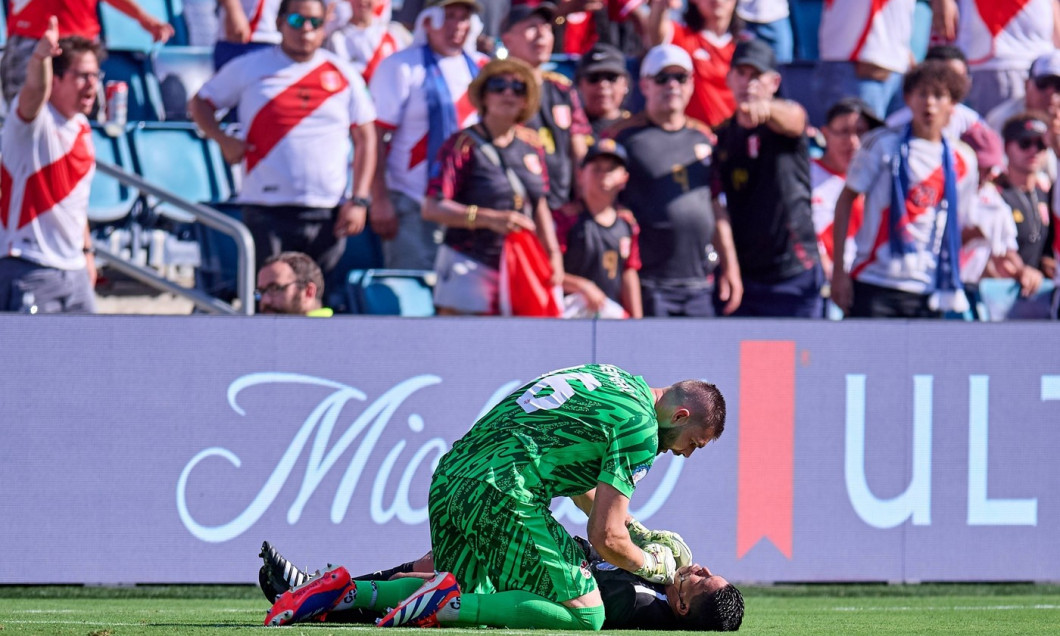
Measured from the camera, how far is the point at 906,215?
10.2 meters

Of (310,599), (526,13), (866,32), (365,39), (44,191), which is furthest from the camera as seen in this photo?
(866,32)

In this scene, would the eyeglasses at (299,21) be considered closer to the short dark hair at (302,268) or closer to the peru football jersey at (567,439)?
the short dark hair at (302,268)

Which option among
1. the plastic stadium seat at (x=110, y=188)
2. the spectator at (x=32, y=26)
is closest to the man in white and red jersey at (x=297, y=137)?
the plastic stadium seat at (x=110, y=188)

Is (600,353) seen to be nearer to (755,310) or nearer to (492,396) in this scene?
(492,396)

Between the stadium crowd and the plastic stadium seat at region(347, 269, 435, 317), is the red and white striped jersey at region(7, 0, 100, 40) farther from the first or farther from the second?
the plastic stadium seat at region(347, 269, 435, 317)

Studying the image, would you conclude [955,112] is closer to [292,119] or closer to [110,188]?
[292,119]

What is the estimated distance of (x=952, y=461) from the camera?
29.9 ft

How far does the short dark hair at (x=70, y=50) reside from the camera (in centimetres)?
927

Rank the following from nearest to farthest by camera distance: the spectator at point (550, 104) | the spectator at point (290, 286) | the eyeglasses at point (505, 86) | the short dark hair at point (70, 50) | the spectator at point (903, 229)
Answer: the spectator at point (290, 286)
the short dark hair at point (70, 50)
the eyeglasses at point (505, 86)
the spectator at point (550, 104)
the spectator at point (903, 229)

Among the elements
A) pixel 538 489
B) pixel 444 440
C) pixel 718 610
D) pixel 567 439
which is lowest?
pixel 718 610

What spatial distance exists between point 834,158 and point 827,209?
402mm

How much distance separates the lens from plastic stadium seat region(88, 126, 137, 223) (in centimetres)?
1034

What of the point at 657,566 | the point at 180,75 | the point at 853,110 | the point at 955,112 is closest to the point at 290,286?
the point at 180,75

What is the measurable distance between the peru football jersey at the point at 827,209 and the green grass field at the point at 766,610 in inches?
104
